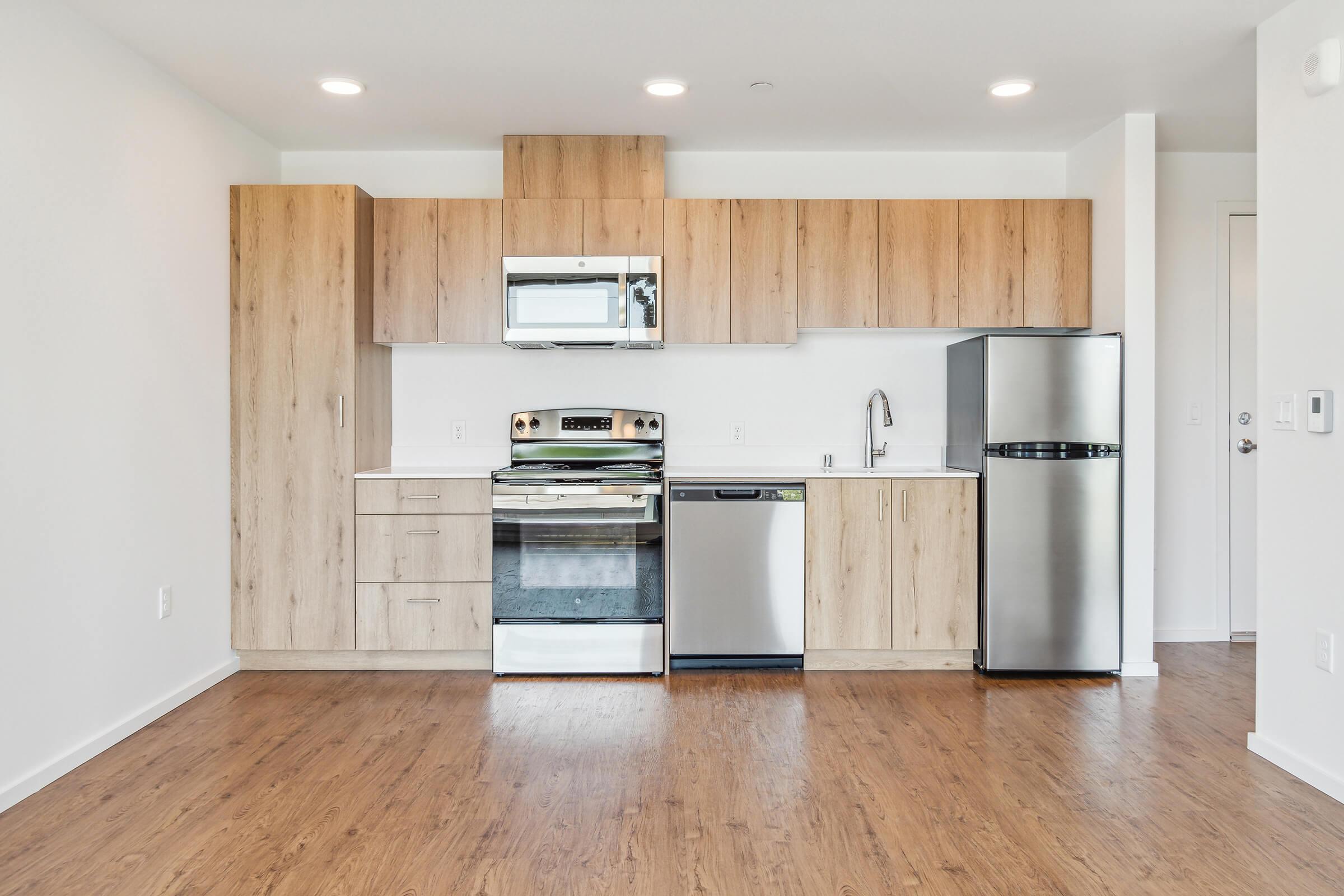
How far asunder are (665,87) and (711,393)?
4.81ft

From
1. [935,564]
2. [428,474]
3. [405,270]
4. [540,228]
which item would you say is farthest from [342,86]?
[935,564]

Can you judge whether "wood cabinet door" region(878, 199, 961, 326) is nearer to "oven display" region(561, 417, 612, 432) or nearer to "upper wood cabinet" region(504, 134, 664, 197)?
"upper wood cabinet" region(504, 134, 664, 197)

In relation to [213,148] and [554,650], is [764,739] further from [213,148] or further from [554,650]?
[213,148]

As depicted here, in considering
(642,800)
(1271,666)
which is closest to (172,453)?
(642,800)

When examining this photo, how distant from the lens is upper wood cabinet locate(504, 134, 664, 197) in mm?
3881

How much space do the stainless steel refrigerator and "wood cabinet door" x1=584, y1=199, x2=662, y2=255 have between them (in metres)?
1.54

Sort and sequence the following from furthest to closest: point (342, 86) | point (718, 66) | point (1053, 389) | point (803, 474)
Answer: point (803, 474), point (1053, 389), point (342, 86), point (718, 66)

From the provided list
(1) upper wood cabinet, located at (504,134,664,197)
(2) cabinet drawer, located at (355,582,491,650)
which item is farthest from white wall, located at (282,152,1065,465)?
(2) cabinet drawer, located at (355,582,491,650)

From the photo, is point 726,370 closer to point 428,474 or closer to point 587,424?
point 587,424

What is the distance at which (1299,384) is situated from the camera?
257 centimetres

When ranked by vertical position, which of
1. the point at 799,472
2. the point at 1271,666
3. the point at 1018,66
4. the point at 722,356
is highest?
the point at 1018,66

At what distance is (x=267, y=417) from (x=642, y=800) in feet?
7.73

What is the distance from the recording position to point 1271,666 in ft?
8.84

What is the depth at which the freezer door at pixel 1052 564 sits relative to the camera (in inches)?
141
